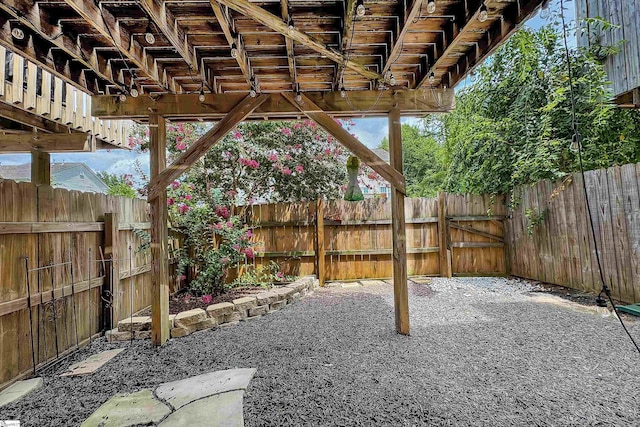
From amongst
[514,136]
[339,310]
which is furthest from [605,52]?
[339,310]

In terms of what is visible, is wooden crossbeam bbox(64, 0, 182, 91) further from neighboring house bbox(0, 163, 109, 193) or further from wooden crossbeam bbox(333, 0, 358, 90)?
neighboring house bbox(0, 163, 109, 193)

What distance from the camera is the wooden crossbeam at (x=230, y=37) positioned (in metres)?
1.85

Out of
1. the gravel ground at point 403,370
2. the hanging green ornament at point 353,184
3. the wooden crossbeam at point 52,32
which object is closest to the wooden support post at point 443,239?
the gravel ground at point 403,370

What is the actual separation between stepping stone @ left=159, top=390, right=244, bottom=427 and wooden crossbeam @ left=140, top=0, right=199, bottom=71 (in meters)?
2.34

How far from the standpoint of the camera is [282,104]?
3.08m

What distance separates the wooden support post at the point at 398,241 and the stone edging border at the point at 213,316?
5.62 ft

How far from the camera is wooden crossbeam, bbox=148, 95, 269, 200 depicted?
9.58 feet

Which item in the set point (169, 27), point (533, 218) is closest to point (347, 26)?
point (169, 27)

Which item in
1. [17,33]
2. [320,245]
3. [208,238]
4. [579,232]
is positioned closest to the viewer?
[17,33]

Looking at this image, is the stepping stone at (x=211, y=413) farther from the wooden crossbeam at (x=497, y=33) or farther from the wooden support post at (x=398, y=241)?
the wooden crossbeam at (x=497, y=33)

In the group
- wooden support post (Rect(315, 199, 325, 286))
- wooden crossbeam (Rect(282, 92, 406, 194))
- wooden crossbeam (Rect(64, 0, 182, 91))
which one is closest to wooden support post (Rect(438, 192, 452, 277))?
wooden support post (Rect(315, 199, 325, 286))

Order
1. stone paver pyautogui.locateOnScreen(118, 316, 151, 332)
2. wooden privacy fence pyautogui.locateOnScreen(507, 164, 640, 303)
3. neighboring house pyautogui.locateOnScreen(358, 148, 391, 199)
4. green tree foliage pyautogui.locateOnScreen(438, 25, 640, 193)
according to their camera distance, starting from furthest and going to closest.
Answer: neighboring house pyautogui.locateOnScreen(358, 148, 391, 199)
green tree foliage pyautogui.locateOnScreen(438, 25, 640, 193)
wooden privacy fence pyautogui.locateOnScreen(507, 164, 640, 303)
stone paver pyautogui.locateOnScreen(118, 316, 151, 332)

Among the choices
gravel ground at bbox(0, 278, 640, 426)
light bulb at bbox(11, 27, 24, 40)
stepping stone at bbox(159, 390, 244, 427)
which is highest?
light bulb at bbox(11, 27, 24, 40)

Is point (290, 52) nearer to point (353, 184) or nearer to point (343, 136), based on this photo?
point (343, 136)
